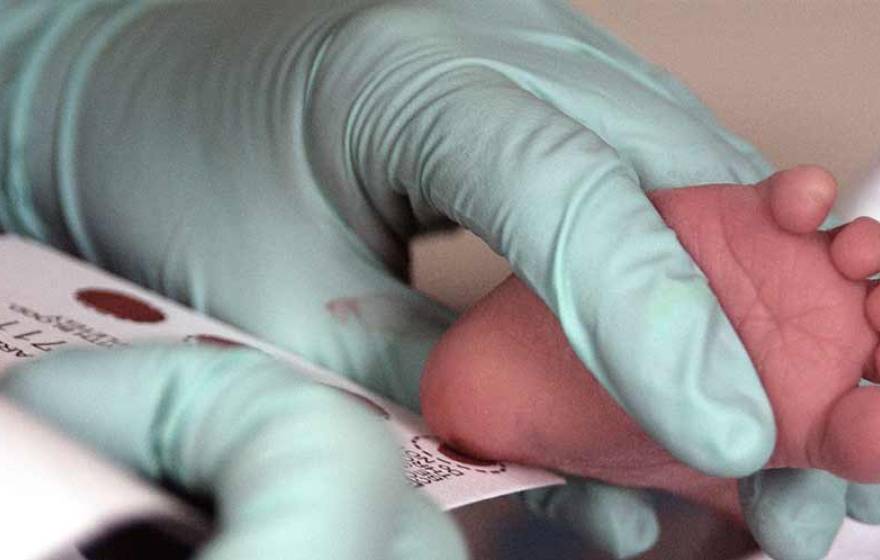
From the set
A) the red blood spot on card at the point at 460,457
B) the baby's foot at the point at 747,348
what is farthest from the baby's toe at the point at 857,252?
the red blood spot on card at the point at 460,457

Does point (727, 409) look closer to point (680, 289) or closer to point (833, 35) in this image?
point (680, 289)

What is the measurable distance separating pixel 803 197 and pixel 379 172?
0.54ft

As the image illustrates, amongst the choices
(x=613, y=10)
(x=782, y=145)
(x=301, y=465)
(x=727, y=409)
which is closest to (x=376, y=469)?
(x=301, y=465)

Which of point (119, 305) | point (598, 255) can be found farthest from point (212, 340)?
point (598, 255)

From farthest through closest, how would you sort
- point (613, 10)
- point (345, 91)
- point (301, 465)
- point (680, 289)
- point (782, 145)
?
point (613, 10) < point (782, 145) < point (345, 91) < point (680, 289) < point (301, 465)

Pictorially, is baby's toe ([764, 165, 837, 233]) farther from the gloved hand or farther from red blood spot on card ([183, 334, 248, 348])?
red blood spot on card ([183, 334, 248, 348])

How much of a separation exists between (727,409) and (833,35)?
568 millimetres

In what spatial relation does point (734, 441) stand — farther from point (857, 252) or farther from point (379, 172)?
point (379, 172)

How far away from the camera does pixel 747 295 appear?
0.35 meters

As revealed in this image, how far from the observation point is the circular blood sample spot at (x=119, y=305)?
43 centimetres

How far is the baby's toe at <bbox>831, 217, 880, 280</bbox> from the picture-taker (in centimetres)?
33

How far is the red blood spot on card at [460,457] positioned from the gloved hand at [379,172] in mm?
28

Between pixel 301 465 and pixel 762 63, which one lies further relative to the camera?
pixel 762 63

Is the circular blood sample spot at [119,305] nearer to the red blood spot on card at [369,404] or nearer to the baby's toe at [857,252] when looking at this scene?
the red blood spot on card at [369,404]
